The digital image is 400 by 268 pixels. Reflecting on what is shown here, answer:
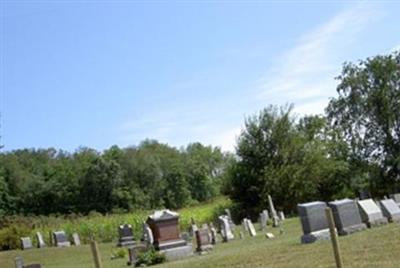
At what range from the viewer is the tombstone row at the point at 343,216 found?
18056 millimetres

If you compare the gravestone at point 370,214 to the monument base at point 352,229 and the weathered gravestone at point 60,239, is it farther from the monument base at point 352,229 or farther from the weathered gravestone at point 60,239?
the weathered gravestone at point 60,239

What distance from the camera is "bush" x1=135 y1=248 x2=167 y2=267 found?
21.2m

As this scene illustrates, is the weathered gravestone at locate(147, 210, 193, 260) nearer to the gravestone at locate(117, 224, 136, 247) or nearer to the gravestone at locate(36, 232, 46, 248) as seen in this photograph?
the gravestone at locate(117, 224, 136, 247)

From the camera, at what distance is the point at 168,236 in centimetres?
2384

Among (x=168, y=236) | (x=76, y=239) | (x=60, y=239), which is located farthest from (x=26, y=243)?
(x=168, y=236)

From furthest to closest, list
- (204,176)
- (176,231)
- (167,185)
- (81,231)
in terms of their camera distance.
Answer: (204,176), (167,185), (81,231), (176,231)

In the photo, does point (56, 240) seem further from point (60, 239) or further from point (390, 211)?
point (390, 211)

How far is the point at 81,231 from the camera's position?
42125 mm

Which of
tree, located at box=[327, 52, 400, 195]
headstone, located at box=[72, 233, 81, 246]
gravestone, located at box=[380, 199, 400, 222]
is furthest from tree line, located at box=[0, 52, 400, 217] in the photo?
gravestone, located at box=[380, 199, 400, 222]

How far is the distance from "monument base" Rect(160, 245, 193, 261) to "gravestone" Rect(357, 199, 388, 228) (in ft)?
21.5

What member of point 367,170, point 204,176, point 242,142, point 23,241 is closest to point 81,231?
point 23,241

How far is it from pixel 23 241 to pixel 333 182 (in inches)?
1046

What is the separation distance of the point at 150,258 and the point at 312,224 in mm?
6166

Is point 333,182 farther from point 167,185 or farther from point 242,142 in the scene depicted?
point 167,185
